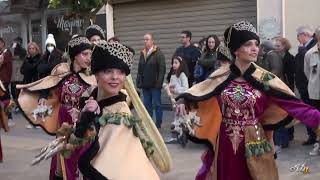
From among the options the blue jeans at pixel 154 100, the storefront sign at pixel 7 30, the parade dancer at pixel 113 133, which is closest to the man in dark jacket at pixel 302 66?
the blue jeans at pixel 154 100

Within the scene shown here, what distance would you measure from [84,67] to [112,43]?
2.07 metres

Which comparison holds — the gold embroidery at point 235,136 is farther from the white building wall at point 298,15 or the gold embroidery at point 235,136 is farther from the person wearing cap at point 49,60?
the white building wall at point 298,15

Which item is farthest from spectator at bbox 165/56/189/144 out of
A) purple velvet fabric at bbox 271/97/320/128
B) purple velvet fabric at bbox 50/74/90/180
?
purple velvet fabric at bbox 271/97/320/128

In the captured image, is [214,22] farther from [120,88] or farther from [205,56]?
[120,88]

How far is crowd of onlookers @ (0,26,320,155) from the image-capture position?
9.10 m

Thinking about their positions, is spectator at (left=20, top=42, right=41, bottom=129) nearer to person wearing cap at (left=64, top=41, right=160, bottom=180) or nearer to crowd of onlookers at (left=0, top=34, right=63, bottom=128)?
crowd of onlookers at (left=0, top=34, right=63, bottom=128)

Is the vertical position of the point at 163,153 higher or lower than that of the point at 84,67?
lower

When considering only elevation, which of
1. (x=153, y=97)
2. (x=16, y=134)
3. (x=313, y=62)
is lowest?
(x=16, y=134)

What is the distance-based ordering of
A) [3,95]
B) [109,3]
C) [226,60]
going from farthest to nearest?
[109,3] < [3,95] < [226,60]

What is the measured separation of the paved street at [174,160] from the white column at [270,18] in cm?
217

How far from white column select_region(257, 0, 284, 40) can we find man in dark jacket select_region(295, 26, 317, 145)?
244 centimetres

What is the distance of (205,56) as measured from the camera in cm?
1039

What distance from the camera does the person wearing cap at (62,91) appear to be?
19.5 feet

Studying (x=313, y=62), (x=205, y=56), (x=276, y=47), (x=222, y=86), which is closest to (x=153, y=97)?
(x=205, y=56)
